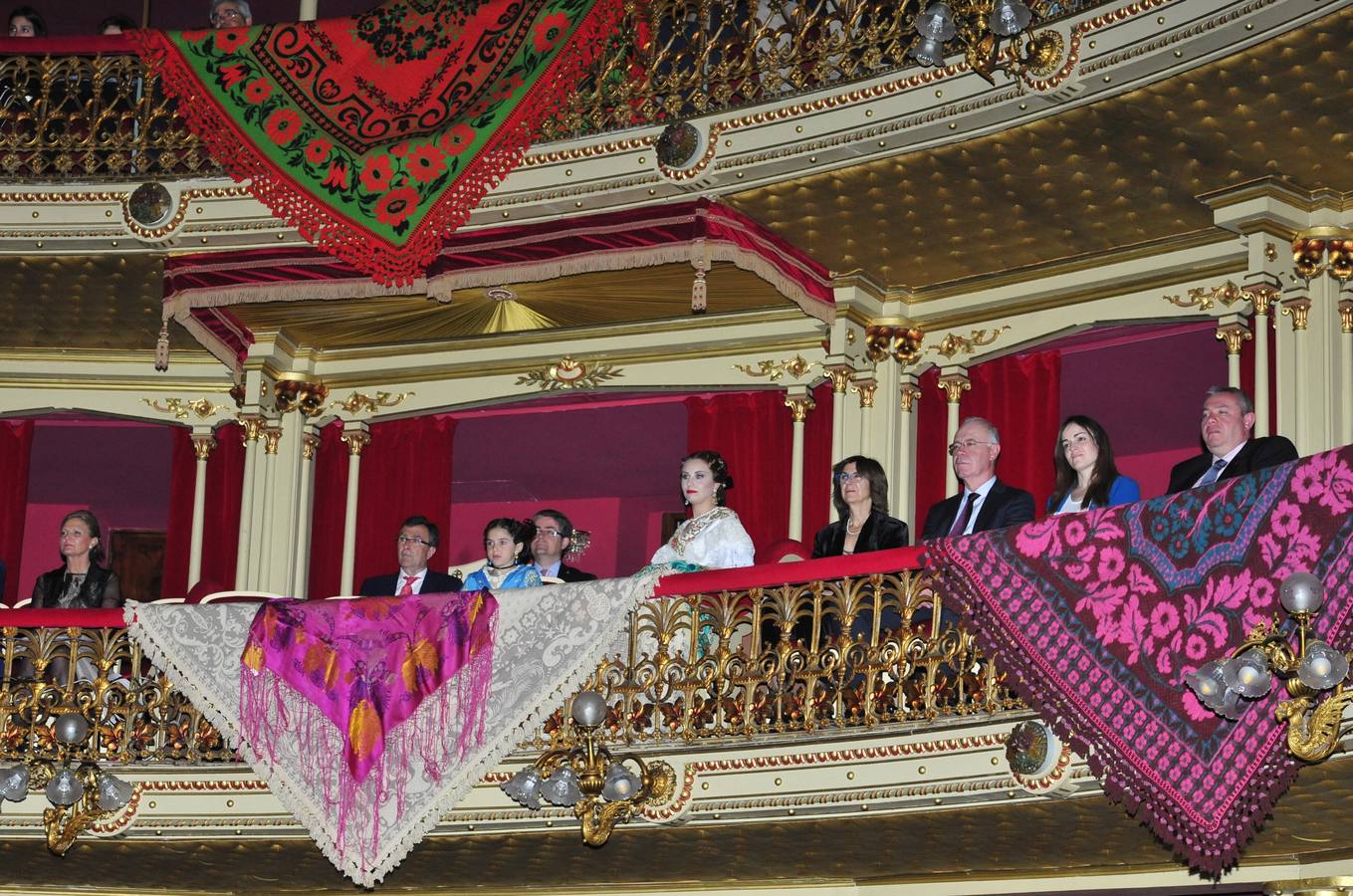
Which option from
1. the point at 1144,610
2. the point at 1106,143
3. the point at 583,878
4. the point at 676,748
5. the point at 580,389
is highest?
the point at 1106,143

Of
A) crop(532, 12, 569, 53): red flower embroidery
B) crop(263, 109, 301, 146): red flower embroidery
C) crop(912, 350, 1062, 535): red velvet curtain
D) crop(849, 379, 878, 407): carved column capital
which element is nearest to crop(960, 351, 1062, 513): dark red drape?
crop(912, 350, 1062, 535): red velvet curtain

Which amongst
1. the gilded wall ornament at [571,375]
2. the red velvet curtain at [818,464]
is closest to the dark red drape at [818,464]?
the red velvet curtain at [818,464]

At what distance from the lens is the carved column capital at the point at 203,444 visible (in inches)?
507

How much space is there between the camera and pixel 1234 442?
772cm

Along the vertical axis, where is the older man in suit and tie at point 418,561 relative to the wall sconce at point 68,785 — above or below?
above

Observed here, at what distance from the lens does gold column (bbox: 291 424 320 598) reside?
40.8 ft

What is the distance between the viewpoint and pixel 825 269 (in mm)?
11195

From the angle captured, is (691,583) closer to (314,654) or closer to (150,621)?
(314,654)

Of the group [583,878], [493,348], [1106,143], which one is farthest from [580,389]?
[1106,143]

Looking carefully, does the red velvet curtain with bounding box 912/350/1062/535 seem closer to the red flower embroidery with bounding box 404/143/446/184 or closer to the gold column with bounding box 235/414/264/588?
the red flower embroidery with bounding box 404/143/446/184

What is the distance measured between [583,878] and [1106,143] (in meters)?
4.37

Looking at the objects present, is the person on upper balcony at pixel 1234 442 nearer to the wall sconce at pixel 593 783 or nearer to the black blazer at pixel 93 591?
the wall sconce at pixel 593 783

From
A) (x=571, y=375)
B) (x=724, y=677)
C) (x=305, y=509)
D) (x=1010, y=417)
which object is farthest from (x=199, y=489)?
(x=724, y=677)

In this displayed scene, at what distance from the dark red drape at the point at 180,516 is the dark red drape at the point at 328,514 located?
0.82 metres
